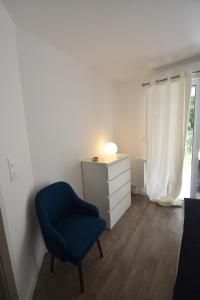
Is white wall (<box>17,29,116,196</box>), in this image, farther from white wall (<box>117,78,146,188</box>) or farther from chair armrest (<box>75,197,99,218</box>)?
white wall (<box>117,78,146,188</box>)

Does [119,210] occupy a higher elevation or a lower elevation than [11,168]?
lower

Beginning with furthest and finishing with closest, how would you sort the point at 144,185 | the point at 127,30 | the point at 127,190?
the point at 144,185
the point at 127,190
the point at 127,30

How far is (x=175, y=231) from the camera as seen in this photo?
2.08 m

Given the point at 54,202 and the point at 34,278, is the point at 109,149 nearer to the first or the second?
the point at 54,202

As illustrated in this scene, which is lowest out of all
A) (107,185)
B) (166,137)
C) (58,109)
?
(107,185)

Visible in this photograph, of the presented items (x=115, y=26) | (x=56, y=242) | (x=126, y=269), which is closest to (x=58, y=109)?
(x=115, y=26)

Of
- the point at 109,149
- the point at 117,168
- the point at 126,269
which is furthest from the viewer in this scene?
the point at 109,149

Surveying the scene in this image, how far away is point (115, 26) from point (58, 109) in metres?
1.01

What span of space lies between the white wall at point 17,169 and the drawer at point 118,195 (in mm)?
1013

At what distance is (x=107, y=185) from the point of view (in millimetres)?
2068

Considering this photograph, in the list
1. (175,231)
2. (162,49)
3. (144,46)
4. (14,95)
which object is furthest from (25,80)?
(175,231)

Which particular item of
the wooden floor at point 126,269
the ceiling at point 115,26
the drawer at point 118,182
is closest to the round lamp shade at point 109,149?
the drawer at point 118,182

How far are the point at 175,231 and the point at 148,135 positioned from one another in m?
1.48

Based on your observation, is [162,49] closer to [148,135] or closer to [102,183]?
[148,135]
